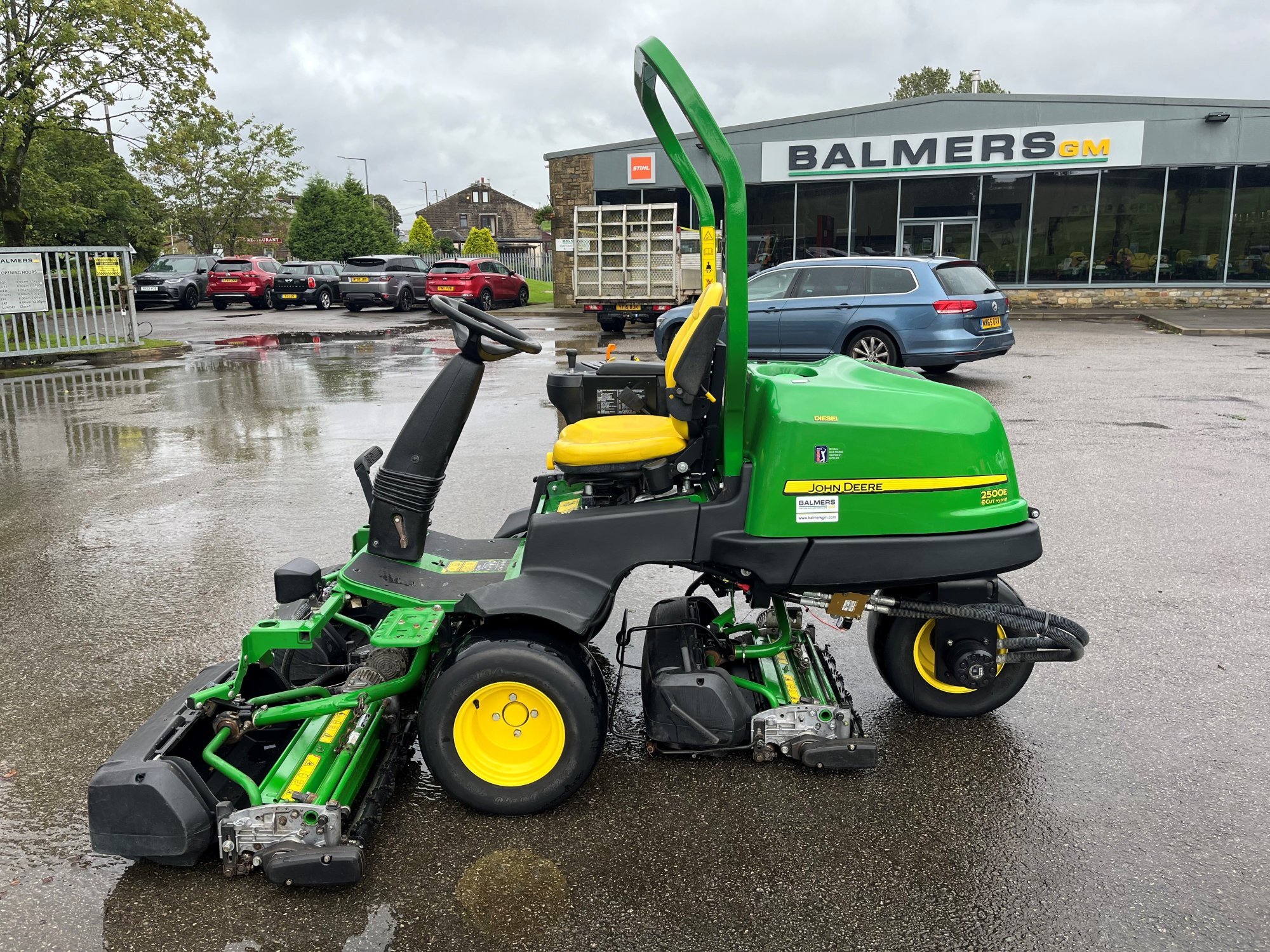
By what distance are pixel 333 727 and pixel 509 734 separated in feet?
1.98

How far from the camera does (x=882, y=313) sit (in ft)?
40.2

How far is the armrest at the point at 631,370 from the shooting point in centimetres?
418

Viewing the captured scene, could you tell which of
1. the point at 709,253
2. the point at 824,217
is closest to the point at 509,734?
the point at 709,253

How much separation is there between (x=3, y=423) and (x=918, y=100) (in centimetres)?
2192

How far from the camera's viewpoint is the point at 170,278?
95.0 feet

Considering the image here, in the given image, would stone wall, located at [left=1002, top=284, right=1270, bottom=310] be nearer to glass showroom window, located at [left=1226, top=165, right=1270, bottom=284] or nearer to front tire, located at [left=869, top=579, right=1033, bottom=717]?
glass showroom window, located at [left=1226, top=165, right=1270, bottom=284]

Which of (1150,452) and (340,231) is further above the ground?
(340,231)

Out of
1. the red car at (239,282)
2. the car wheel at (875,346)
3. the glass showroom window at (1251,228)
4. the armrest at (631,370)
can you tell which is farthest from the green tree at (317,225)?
the armrest at (631,370)

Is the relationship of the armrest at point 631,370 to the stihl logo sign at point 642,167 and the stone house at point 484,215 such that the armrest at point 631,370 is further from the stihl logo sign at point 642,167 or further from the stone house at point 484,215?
the stone house at point 484,215

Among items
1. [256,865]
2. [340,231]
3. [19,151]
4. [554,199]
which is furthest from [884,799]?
[340,231]

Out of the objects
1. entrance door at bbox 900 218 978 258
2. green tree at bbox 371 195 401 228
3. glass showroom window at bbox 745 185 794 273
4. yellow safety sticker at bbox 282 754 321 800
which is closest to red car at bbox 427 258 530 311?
glass showroom window at bbox 745 185 794 273

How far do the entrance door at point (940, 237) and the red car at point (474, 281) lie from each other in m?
11.3

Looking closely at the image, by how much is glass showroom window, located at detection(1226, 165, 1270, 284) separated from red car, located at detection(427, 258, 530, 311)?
19.1 m

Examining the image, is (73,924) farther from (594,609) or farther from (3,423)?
(3,423)
